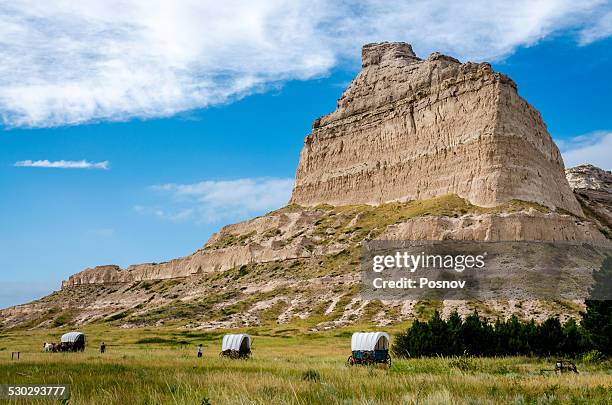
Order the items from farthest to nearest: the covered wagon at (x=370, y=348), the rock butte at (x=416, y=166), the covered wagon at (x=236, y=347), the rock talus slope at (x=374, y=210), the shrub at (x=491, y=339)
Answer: the rock butte at (x=416, y=166)
the rock talus slope at (x=374, y=210)
the shrub at (x=491, y=339)
the covered wagon at (x=236, y=347)
the covered wagon at (x=370, y=348)

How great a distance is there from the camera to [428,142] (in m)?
124

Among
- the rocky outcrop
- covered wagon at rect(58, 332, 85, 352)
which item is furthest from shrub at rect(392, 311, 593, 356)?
the rocky outcrop

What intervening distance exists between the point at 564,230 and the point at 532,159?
22.3 meters

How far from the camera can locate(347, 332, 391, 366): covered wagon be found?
29753mm

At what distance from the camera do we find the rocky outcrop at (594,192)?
127056mm

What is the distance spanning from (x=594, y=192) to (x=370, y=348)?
14880cm

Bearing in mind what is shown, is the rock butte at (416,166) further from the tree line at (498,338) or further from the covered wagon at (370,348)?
the covered wagon at (370,348)

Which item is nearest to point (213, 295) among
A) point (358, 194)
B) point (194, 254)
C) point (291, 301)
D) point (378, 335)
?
point (291, 301)

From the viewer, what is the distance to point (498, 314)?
6556 centimetres

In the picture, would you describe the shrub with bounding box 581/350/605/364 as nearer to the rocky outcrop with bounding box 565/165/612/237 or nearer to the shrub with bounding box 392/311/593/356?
the shrub with bounding box 392/311/593/356

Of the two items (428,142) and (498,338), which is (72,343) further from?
(428,142)

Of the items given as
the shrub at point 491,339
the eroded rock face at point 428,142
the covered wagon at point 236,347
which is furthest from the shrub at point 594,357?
the eroded rock face at point 428,142

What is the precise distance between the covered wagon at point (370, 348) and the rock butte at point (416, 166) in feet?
189

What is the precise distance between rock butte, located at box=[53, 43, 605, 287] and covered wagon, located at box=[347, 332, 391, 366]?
189 feet
